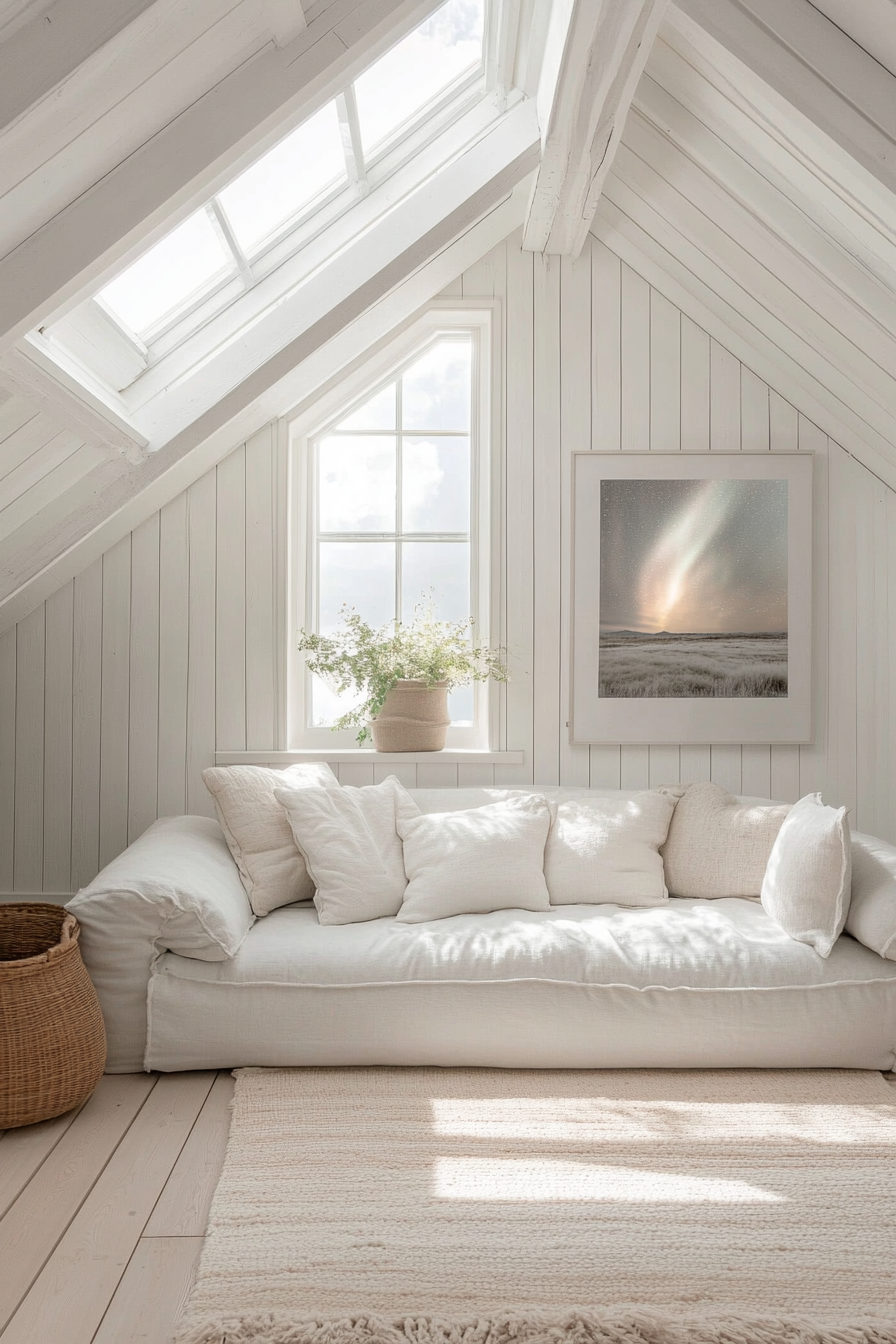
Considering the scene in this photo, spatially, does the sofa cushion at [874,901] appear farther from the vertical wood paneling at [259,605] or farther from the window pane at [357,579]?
the vertical wood paneling at [259,605]

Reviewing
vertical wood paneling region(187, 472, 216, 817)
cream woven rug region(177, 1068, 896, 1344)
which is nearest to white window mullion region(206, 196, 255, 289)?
vertical wood paneling region(187, 472, 216, 817)

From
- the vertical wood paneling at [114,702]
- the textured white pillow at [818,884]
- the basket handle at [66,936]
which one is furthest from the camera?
the vertical wood paneling at [114,702]

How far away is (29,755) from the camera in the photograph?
345cm

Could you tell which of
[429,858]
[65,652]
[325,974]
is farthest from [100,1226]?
[65,652]

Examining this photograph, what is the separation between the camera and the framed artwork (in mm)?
3529

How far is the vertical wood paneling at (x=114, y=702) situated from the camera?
347 cm

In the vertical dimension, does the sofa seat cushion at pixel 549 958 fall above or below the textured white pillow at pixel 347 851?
below

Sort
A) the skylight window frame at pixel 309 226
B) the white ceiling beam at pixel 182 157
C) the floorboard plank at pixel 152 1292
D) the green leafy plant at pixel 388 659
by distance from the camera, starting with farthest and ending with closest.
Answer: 1. the green leafy plant at pixel 388 659
2. the skylight window frame at pixel 309 226
3. the white ceiling beam at pixel 182 157
4. the floorboard plank at pixel 152 1292

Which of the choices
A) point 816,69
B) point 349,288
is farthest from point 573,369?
point 816,69

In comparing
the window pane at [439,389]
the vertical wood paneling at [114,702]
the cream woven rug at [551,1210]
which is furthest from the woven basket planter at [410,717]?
the cream woven rug at [551,1210]

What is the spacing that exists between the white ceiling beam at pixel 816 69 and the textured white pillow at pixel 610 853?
1841 millimetres

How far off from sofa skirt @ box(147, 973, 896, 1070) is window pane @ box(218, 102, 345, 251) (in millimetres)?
1948

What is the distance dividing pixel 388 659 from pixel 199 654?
27.0 inches

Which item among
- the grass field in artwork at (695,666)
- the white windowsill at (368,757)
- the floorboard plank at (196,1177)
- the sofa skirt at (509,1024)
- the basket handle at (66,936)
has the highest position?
the grass field in artwork at (695,666)
